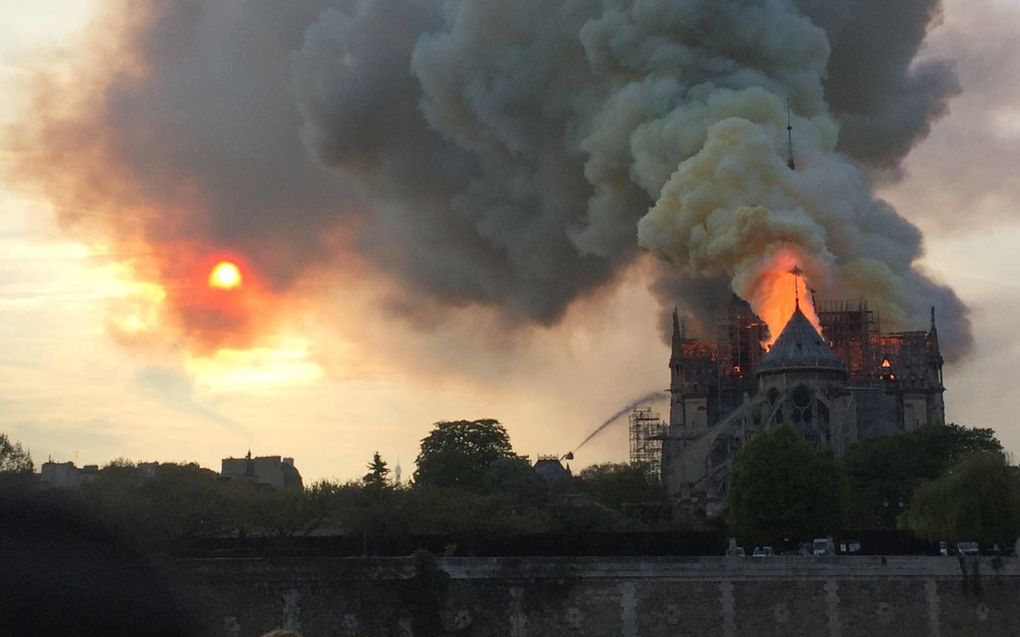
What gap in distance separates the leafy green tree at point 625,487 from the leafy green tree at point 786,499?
15057 mm

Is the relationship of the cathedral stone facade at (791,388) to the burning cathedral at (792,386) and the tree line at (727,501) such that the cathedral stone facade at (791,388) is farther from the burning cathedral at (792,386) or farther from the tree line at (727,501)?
the tree line at (727,501)

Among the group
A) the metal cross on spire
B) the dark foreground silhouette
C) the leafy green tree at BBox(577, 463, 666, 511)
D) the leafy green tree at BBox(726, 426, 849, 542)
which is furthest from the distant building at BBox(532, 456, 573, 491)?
the dark foreground silhouette

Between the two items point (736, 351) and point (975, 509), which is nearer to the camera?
point (975, 509)

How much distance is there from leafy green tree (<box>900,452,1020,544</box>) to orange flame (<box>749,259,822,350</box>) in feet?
72.6

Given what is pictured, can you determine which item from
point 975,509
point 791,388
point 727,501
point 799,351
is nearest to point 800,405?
point 791,388

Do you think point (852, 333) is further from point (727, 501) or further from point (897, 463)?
point (727, 501)

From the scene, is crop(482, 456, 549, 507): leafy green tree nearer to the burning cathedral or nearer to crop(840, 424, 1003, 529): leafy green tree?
the burning cathedral

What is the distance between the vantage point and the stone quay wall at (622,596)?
4228 centimetres

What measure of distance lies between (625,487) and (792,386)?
7597 millimetres

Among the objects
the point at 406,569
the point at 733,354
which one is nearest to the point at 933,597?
the point at 406,569

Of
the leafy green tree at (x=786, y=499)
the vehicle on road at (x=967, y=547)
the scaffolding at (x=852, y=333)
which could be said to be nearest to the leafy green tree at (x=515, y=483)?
the leafy green tree at (x=786, y=499)

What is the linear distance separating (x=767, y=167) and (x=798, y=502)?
65.6 feet

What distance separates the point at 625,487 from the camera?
7312 cm

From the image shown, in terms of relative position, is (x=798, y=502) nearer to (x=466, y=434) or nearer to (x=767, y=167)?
(x=767, y=167)
